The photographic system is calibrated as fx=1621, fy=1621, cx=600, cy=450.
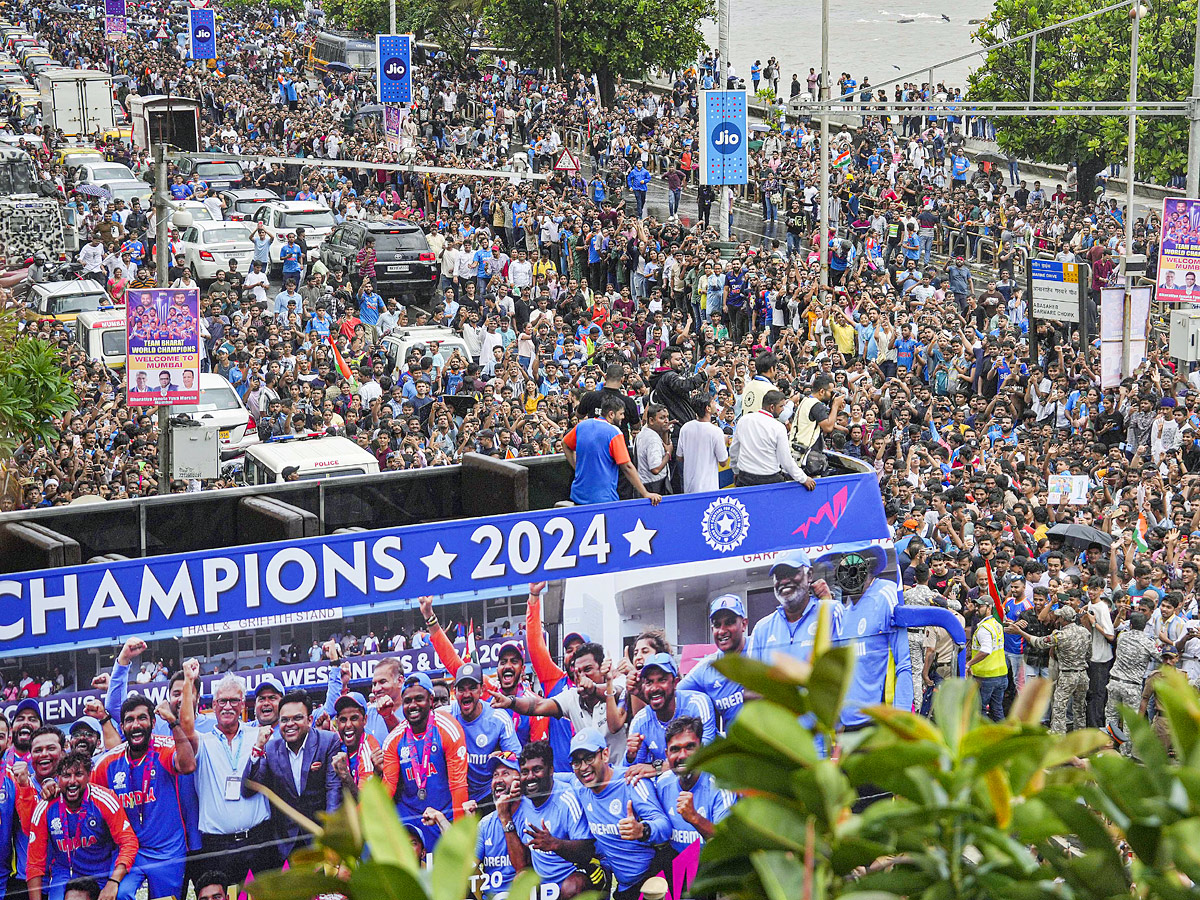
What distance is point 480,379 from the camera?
21625 mm

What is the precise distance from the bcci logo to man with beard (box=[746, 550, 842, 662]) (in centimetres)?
28

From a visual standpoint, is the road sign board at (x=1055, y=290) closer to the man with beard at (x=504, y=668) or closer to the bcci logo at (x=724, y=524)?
the bcci logo at (x=724, y=524)

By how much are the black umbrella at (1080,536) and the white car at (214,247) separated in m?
20.3

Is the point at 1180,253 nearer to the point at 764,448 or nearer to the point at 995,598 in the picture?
the point at 995,598

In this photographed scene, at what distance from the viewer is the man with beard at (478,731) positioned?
8172mm

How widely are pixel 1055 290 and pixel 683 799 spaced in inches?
591

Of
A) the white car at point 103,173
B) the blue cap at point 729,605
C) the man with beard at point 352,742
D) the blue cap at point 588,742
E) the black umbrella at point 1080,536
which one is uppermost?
the white car at point 103,173

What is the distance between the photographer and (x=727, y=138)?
27.6m

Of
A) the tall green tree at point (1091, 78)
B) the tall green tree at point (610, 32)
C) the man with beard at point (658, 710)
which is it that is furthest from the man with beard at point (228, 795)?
the tall green tree at point (610, 32)

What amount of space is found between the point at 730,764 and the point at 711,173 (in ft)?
85.0

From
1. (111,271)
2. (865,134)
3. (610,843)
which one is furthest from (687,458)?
(865,134)

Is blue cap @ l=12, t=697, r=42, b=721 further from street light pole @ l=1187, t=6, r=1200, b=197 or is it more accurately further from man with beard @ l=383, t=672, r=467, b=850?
street light pole @ l=1187, t=6, r=1200, b=197

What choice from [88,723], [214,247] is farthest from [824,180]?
[88,723]

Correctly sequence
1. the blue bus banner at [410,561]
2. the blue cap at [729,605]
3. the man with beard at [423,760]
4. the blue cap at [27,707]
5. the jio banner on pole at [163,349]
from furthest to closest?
the jio banner on pole at [163,349], the blue cap at [729,605], the man with beard at [423,760], the blue bus banner at [410,561], the blue cap at [27,707]
